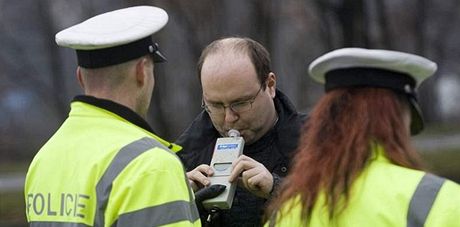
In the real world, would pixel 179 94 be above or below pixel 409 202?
below

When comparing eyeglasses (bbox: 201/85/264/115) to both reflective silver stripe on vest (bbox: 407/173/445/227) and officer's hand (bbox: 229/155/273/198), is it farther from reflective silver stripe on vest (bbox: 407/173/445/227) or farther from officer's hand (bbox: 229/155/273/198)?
reflective silver stripe on vest (bbox: 407/173/445/227)

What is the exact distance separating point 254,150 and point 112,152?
104 cm

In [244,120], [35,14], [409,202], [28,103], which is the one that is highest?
[409,202]

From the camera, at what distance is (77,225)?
3.88m

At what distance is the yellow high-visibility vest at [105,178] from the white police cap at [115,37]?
17 cm

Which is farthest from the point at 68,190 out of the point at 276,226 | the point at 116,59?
the point at 276,226

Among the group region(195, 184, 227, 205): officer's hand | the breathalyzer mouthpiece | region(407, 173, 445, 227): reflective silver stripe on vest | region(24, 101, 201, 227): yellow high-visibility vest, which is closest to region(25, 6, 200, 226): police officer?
region(24, 101, 201, 227): yellow high-visibility vest

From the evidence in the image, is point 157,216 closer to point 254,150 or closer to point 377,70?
point 377,70

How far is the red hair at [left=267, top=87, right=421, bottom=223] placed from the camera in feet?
11.3

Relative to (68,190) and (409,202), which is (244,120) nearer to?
(68,190)

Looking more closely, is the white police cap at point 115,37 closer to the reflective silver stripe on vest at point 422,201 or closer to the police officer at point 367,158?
the police officer at point 367,158

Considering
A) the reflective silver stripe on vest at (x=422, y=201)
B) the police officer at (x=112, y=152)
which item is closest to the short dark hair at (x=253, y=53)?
the police officer at (x=112, y=152)

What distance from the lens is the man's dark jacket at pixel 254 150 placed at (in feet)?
15.5

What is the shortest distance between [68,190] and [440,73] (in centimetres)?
1652
